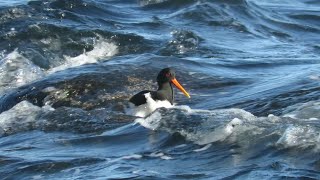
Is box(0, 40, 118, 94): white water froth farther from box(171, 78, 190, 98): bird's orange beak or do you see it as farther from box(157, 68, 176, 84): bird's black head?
box(171, 78, 190, 98): bird's orange beak

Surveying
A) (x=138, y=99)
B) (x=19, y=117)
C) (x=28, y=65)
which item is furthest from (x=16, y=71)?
(x=138, y=99)

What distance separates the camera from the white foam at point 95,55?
16.6m

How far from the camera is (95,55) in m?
17.1

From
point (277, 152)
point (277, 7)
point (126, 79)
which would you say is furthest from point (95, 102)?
point (277, 7)

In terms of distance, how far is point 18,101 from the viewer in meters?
13.4

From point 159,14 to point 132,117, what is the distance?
361 inches

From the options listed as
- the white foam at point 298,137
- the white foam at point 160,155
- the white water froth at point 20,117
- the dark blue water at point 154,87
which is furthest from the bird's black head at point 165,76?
the white foam at point 298,137

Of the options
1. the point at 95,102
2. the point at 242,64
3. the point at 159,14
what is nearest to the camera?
the point at 95,102

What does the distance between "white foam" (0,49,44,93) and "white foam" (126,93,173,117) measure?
3043mm

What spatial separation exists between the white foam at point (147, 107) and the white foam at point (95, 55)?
4.02 meters

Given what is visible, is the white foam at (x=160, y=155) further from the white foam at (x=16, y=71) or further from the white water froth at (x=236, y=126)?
the white foam at (x=16, y=71)

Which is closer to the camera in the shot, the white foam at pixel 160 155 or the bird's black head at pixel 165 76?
the white foam at pixel 160 155

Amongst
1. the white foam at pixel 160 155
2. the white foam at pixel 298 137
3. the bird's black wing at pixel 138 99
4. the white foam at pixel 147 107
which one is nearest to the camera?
the white foam at pixel 298 137

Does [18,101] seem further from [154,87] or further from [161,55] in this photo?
[161,55]
